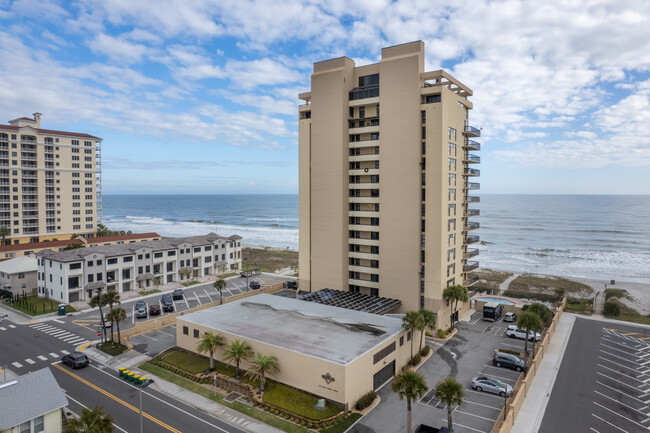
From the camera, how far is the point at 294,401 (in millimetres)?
32719

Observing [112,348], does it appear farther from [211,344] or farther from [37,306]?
[37,306]

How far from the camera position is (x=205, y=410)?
1252 inches

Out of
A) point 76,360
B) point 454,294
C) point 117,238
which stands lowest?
point 76,360

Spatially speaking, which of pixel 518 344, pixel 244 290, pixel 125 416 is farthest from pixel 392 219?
pixel 125 416

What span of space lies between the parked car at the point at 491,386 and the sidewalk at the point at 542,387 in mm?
1905

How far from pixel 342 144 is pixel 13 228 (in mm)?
96538

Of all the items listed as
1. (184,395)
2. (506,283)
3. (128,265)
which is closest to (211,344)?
(184,395)

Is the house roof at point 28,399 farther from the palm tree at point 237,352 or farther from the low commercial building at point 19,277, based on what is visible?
the low commercial building at point 19,277

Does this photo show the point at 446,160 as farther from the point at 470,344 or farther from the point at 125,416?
the point at 125,416

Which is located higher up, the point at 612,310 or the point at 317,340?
the point at 317,340

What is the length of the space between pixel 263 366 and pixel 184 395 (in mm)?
7961

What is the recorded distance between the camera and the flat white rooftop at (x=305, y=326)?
3553 cm

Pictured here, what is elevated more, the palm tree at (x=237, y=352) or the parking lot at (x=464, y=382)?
the palm tree at (x=237, y=352)

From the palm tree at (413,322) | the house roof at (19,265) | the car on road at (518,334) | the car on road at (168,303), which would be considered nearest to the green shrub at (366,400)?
the palm tree at (413,322)
